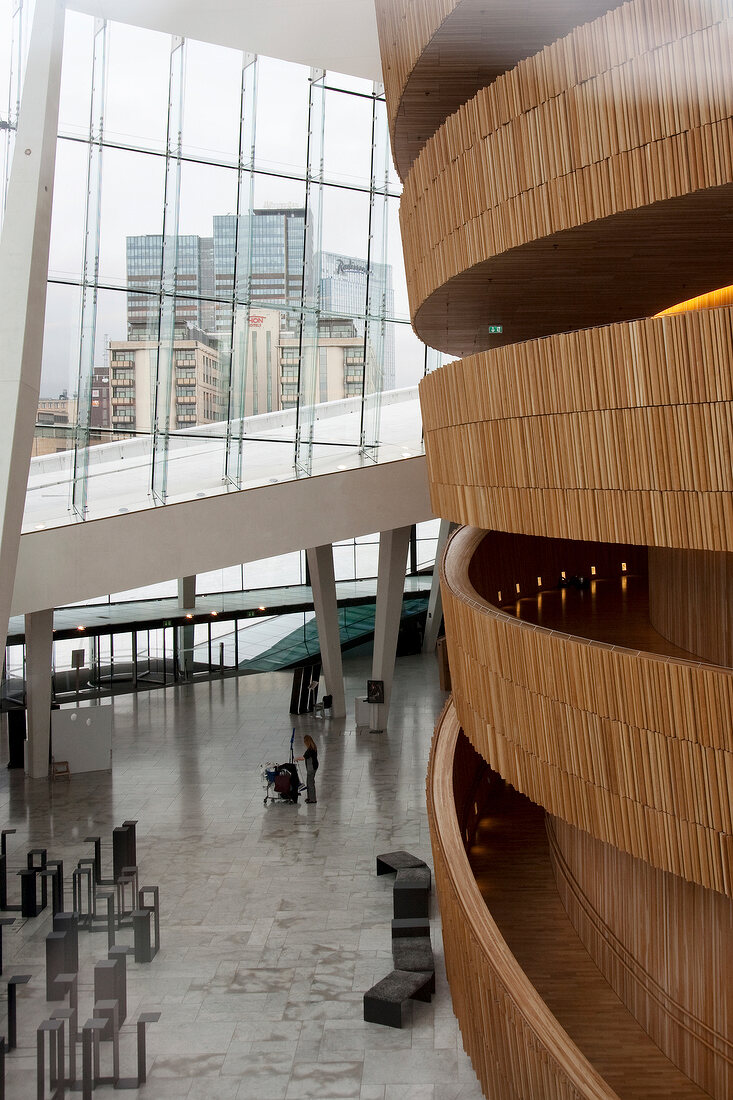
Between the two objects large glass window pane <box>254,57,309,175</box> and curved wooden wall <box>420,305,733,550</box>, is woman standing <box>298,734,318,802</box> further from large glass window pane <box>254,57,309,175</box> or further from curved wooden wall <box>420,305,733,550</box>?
large glass window pane <box>254,57,309,175</box>

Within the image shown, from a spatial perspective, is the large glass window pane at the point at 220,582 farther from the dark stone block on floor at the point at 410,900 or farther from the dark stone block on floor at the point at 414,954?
the dark stone block on floor at the point at 414,954

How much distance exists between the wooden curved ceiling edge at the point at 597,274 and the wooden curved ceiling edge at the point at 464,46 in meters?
2.41

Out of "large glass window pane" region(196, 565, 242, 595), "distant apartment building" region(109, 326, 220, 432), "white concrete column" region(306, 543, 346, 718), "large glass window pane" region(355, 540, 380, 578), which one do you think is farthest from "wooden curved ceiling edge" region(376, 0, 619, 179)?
"large glass window pane" region(355, 540, 380, 578)

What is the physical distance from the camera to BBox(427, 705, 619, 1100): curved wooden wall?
25.8ft

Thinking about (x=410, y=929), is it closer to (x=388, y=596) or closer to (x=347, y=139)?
(x=388, y=596)

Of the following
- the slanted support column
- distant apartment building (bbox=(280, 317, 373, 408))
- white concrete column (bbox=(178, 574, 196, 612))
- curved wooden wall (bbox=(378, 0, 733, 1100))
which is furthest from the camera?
white concrete column (bbox=(178, 574, 196, 612))

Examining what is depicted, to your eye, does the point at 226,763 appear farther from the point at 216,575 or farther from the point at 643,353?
the point at 643,353

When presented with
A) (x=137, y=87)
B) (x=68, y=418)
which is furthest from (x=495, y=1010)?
(x=137, y=87)

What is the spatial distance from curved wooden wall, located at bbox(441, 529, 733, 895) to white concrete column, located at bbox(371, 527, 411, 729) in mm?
14086

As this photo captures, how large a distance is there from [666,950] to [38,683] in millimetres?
14561

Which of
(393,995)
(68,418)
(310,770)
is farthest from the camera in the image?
(68,418)

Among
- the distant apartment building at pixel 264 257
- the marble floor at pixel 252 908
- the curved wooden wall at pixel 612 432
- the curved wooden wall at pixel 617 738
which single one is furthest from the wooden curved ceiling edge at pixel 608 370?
the distant apartment building at pixel 264 257

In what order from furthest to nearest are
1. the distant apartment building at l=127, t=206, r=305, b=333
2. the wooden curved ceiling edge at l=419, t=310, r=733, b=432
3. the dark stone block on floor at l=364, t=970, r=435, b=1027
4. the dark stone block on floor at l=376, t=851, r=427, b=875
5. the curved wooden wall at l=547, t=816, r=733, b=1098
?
1. the distant apartment building at l=127, t=206, r=305, b=333
2. the dark stone block on floor at l=376, t=851, r=427, b=875
3. the dark stone block on floor at l=364, t=970, r=435, b=1027
4. the curved wooden wall at l=547, t=816, r=733, b=1098
5. the wooden curved ceiling edge at l=419, t=310, r=733, b=432

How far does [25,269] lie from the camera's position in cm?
1383
